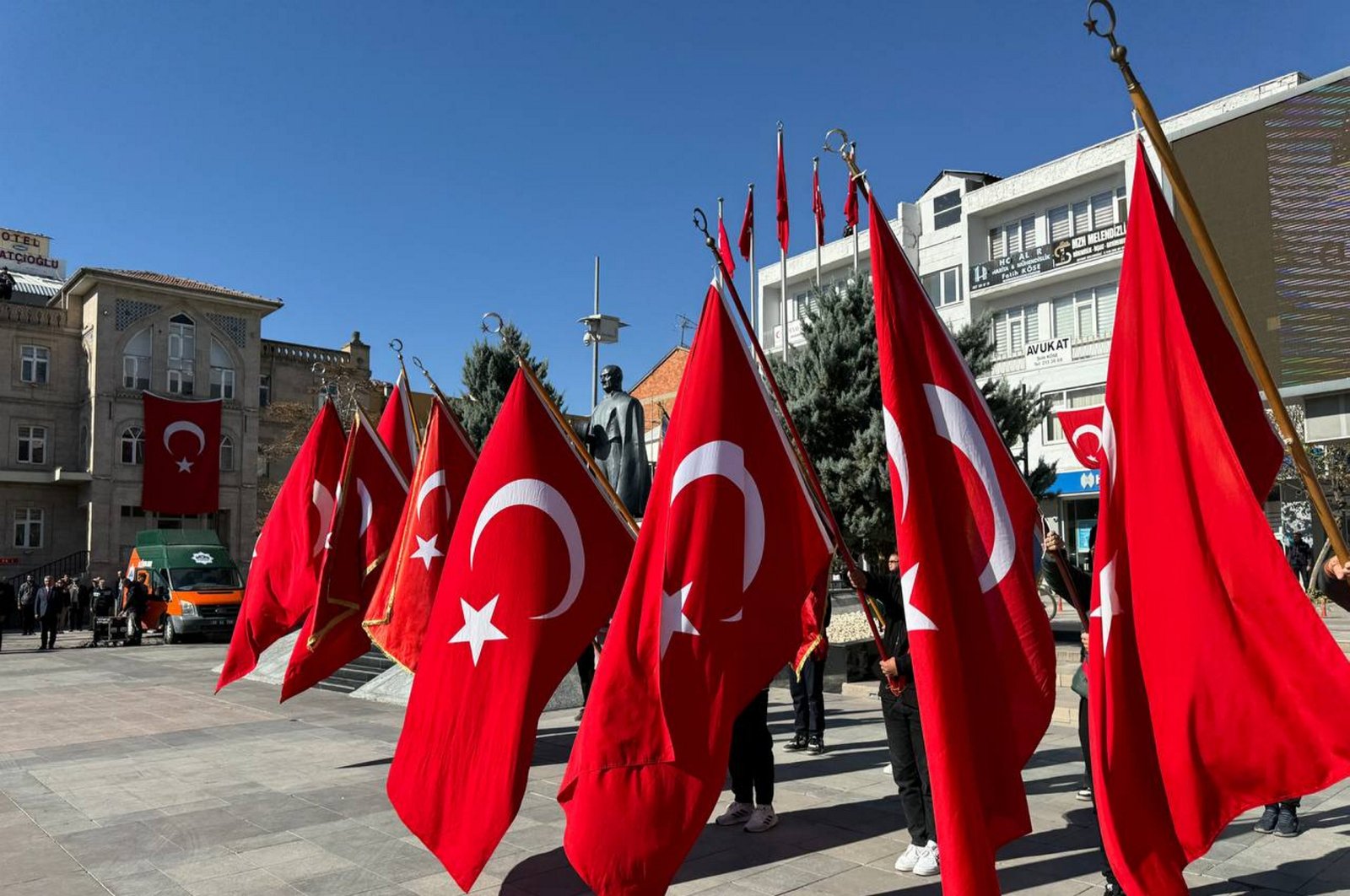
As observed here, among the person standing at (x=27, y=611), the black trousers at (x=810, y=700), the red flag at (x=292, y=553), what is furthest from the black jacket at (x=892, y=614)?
the person standing at (x=27, y=611)

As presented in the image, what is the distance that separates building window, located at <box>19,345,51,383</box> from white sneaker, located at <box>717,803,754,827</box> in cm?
4527

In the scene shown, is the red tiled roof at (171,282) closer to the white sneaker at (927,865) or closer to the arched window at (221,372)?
the arched window at (221,372)

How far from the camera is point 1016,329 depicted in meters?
38.8

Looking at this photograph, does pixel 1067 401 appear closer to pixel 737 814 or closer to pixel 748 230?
pixel 748 230

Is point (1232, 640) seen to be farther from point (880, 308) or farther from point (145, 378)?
point (145, 378)

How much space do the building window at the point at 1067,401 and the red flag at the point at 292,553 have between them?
29.4m

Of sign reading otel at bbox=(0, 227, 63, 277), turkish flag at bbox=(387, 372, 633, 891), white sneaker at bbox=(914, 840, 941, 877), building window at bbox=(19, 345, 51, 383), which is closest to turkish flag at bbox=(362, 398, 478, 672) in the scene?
turkish flag at bbox=(387, 372, 633, 891)

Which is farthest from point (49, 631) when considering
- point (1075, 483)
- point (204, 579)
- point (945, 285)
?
point (945, 285)

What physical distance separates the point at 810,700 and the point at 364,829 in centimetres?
425

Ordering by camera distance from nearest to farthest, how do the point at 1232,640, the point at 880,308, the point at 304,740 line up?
the point at 1232,640 → the point at 880,308 → the point at 304,740

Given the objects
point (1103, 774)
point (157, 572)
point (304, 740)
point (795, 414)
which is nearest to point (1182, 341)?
point (1103, 774)

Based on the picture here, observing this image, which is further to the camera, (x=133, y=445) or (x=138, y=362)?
(x=138, y=362)

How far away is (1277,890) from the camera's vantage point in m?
5.22

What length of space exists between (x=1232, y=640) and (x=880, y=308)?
1.96 m
